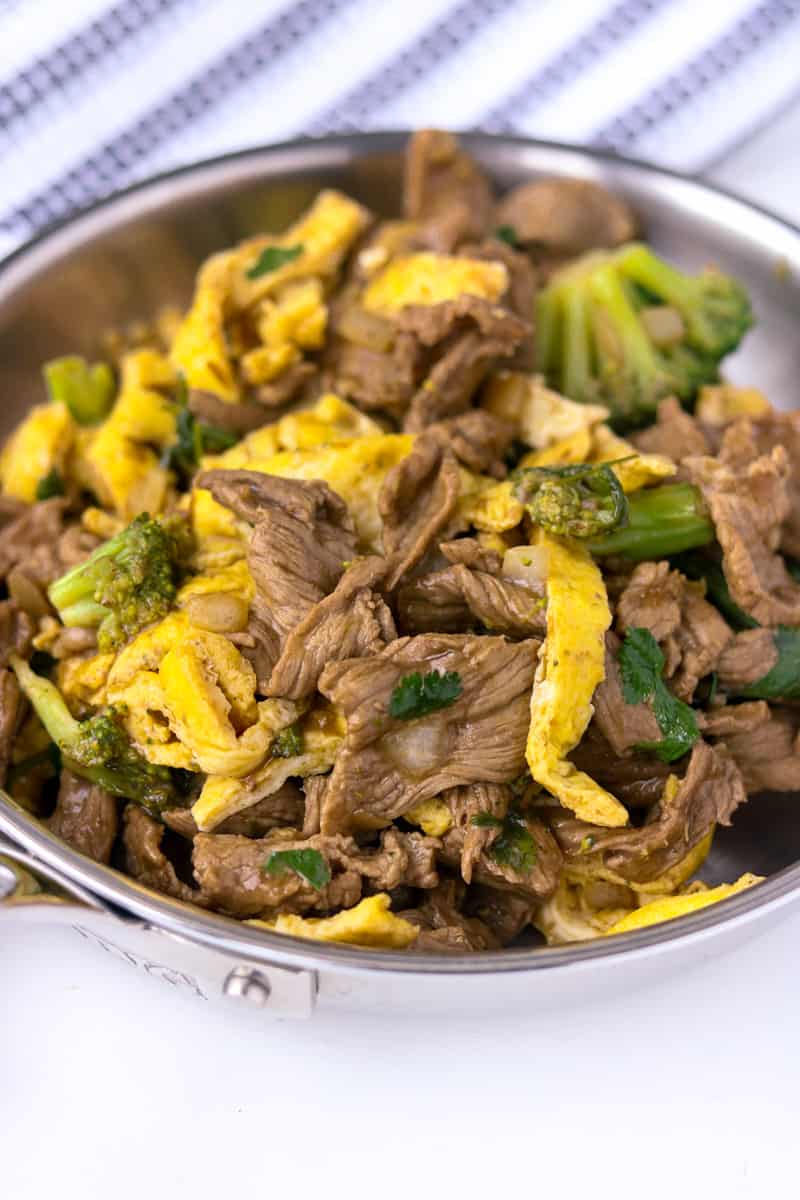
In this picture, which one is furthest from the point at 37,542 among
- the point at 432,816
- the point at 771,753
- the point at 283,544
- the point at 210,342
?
the point at 771,753

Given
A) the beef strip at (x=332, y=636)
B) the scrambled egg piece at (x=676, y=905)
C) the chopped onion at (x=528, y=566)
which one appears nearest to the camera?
the scrambled egg piece at (x=676, y=905)

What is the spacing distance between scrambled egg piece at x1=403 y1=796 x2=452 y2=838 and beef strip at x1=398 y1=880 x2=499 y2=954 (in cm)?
13

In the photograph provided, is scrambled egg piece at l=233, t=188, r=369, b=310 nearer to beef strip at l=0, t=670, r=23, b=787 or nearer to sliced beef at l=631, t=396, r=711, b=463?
sliced beef at l=631, t=396, r=711, b=463

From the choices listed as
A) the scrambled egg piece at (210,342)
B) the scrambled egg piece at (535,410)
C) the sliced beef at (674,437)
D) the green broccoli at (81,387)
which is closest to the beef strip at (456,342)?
the scrambled egg piece at (535,410)

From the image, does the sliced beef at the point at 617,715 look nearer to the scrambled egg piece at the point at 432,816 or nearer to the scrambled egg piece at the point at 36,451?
the scrambled egg piece at the point at 432,816

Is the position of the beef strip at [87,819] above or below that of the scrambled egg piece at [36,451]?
below

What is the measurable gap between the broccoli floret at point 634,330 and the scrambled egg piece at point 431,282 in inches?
12.8

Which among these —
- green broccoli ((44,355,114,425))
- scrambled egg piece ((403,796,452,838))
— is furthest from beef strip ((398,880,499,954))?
green broccoli ((44,355,114,425))

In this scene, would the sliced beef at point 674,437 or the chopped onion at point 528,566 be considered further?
the sliced beef at point 674,437

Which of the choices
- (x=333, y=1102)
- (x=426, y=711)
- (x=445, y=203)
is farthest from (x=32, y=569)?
(x=445, y=203)

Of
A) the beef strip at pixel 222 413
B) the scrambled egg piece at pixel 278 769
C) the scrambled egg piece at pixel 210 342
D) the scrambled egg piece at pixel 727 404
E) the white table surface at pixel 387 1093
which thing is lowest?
the white table surface at pixel 387 1093

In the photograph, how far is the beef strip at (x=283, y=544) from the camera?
2.53 metres

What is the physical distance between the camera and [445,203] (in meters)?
3.67

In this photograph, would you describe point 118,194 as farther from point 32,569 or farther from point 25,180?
point 32,569
